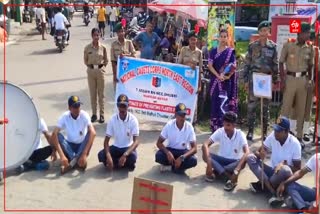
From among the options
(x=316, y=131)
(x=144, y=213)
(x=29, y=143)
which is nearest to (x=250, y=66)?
(x=316, y=131)

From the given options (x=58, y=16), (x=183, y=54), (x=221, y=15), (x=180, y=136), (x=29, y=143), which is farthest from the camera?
(x=58, y=16)

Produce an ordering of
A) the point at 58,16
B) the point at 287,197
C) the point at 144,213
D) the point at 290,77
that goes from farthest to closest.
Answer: the point at 58,16, the point at 290,77, the point at 287,197, the point at 144,213

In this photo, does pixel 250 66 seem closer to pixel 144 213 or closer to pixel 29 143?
pixel 29 143

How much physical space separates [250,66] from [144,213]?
461 cm

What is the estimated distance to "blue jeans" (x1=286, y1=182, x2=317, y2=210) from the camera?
5.93 m

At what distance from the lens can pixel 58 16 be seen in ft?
62.5

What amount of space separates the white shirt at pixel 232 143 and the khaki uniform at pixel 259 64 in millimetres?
1761

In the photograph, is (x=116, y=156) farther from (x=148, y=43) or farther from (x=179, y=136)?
(x=148, y=43)

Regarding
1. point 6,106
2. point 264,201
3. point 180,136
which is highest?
point 6,106

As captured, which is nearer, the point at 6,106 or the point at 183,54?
the point at 6,106

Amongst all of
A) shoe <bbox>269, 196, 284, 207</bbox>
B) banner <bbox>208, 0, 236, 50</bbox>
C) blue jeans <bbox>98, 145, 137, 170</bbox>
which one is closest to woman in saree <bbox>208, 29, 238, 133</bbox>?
banner <bbox>208, 0, 236, 50</bbox>

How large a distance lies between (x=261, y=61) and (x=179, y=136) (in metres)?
2.10

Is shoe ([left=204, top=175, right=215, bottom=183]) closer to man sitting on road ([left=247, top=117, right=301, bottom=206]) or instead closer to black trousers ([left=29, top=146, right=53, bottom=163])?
man sitting on road ([left=247, top=117, right=301, bottom=206])

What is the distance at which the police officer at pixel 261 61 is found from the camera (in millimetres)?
8242
